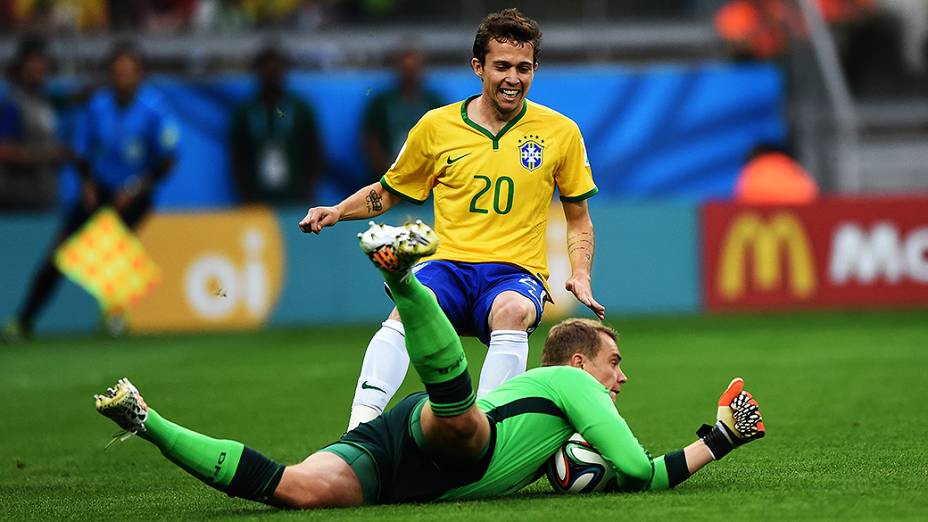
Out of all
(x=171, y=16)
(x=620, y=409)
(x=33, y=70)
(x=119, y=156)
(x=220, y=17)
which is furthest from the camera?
(x=171, y=16)

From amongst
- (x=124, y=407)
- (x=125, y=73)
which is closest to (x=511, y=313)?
(x=124, y=407)

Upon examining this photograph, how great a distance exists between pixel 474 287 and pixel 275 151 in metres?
10.4

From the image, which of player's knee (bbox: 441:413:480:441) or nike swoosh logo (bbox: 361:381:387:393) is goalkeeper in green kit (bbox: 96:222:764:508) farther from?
nike swoosh logo (bbox: 361:381:387:393)

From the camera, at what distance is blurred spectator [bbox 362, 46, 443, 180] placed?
16156 millimetres

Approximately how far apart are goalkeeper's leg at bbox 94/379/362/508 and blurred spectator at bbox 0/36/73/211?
10397 millimetres

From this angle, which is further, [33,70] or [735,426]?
[33,70]

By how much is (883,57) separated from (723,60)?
2498mm

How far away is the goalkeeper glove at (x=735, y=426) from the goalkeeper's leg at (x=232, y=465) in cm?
129

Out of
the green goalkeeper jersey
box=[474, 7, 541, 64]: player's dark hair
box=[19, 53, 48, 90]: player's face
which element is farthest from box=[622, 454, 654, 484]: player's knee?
box=[19, 53, 48, 90]: player's face

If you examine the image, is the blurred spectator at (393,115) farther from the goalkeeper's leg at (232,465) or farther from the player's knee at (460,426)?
the player's knee at (460,426)

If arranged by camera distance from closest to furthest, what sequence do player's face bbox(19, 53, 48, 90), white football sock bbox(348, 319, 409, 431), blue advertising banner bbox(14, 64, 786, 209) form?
1. white football sock bbox(348, 319, 409, 431)
2. player's face bbox(19, 53, 48, 90)
3. blue advertising banner bbox(14, 64, 786, 209)

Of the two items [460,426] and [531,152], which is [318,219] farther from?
[460,426]

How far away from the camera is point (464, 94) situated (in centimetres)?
1730

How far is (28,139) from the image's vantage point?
1620 cm
